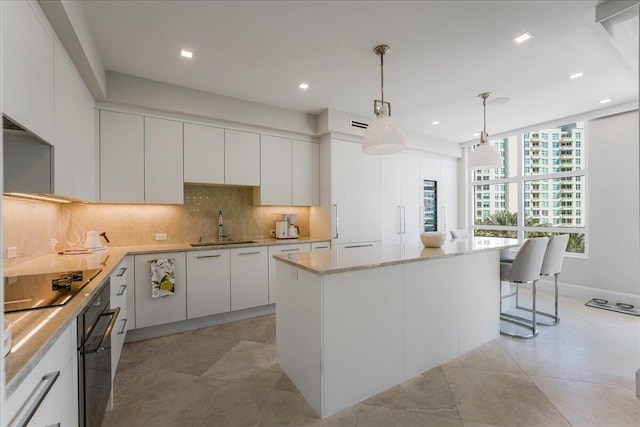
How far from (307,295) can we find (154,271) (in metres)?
1.84

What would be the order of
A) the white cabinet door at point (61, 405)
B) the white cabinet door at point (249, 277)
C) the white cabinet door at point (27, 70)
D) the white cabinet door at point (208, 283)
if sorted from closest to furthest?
the white cabinet door at point (61, 405) < the white cabinet door at point (27, 70) < the white cabinet door at point (208, 283) < the white cabinet door at point (249, 277)

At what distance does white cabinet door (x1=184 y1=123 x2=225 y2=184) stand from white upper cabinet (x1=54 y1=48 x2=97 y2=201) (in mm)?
871

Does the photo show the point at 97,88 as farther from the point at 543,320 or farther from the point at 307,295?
the point at 543,320

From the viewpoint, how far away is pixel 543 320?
3.34m

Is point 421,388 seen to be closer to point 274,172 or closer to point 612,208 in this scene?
point 274,172

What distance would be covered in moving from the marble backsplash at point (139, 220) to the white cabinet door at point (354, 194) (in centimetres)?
64

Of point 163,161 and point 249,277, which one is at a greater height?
point 163,161

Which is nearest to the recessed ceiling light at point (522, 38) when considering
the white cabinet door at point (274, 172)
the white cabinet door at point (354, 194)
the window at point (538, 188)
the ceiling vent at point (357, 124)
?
the ceiling vent at point (357, 124)

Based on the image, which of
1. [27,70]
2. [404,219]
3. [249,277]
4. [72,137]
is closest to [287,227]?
[249,277]

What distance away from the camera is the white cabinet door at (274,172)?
12.7 feet

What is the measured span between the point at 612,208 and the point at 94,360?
19.1ft

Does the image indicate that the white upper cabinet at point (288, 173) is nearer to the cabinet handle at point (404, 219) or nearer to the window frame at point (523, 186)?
the cabinet handle at point (404, 219)

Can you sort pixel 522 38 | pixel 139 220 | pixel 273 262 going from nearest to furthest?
1. pixel 522 38
2. pixel 139 220
3. pixel 273 262

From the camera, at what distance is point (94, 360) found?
1.47 meters
